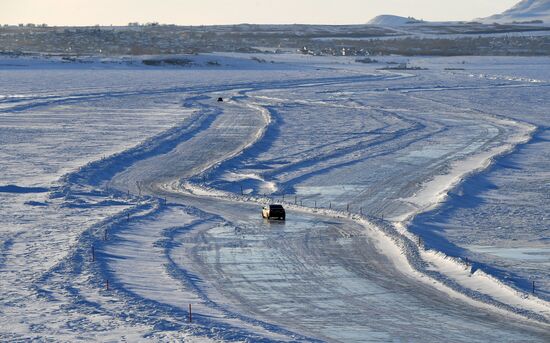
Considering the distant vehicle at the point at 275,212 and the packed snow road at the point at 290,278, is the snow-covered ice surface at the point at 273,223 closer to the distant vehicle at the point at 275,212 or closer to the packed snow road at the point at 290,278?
the packed snow road at the point at 290,278

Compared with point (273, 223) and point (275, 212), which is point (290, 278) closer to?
point (273, 223)

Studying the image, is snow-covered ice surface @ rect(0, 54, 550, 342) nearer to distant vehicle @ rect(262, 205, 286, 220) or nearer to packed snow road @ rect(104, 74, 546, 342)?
packed snow road @ rect(104, 74, 546, 342)

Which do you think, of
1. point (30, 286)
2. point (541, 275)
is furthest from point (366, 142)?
point (30, 286)

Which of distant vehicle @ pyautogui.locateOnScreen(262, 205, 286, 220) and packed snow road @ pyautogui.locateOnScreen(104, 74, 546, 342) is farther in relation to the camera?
distant vehicle @ pyautogui.locateOnScreen(262, 205, 286, 220)

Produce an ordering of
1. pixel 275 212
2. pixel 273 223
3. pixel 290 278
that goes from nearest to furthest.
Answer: pixel 290 278
pixel 273 223
pixel 275 212

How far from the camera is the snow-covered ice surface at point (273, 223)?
24.0 metres

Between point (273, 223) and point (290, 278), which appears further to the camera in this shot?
point (273, 223)

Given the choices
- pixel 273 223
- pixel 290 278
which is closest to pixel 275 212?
pixel 273 223

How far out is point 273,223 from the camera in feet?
115

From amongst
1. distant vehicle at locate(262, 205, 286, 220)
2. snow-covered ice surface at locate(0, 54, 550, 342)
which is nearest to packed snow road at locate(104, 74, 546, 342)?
snow-covered ice surface at locate(0, 54, 550, 342)

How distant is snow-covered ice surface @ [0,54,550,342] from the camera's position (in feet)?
78.7

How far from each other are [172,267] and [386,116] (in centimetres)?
4256

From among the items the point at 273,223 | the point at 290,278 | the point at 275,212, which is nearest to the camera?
the point at 290,278

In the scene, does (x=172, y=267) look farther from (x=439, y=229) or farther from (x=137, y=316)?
(x=439, y=229)
